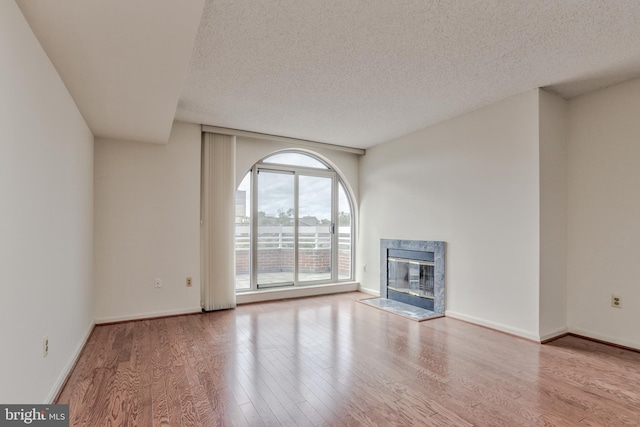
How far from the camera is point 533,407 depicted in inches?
79.7

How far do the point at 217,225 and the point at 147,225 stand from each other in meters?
0.83

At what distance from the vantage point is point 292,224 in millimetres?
5328

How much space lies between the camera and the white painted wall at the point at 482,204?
326 cm

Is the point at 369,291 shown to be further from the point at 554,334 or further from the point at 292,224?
the point at 554,334

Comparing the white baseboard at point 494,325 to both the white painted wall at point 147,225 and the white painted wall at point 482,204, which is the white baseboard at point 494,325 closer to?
the white painted wall at point 482,204

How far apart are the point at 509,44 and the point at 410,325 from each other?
2867mm

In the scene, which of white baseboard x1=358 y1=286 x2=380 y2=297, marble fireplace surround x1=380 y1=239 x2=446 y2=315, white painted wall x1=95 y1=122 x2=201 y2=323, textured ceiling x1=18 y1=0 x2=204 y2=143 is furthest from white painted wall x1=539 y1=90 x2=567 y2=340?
white painted wall x1=95 y1=122 x2=201 y2=323

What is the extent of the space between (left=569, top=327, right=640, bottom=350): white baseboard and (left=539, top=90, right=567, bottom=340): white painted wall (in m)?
0.11

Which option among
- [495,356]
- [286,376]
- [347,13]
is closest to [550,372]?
[495,356]

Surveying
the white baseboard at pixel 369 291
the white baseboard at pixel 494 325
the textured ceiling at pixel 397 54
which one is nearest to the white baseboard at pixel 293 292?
the white baseboard at pixel 369 291

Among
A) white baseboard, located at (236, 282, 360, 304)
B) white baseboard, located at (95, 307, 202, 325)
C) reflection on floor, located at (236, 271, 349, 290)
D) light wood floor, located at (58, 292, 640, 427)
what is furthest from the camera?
reflection on floor, located at (236, 271, 349, 290)

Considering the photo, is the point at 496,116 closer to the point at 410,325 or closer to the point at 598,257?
the point at 598,257

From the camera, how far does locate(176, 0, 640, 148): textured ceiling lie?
6.68 ft

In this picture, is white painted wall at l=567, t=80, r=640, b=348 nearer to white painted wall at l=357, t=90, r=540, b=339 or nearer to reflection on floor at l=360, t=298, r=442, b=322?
white painted wall at l=357, t=90, r=540, b=339
